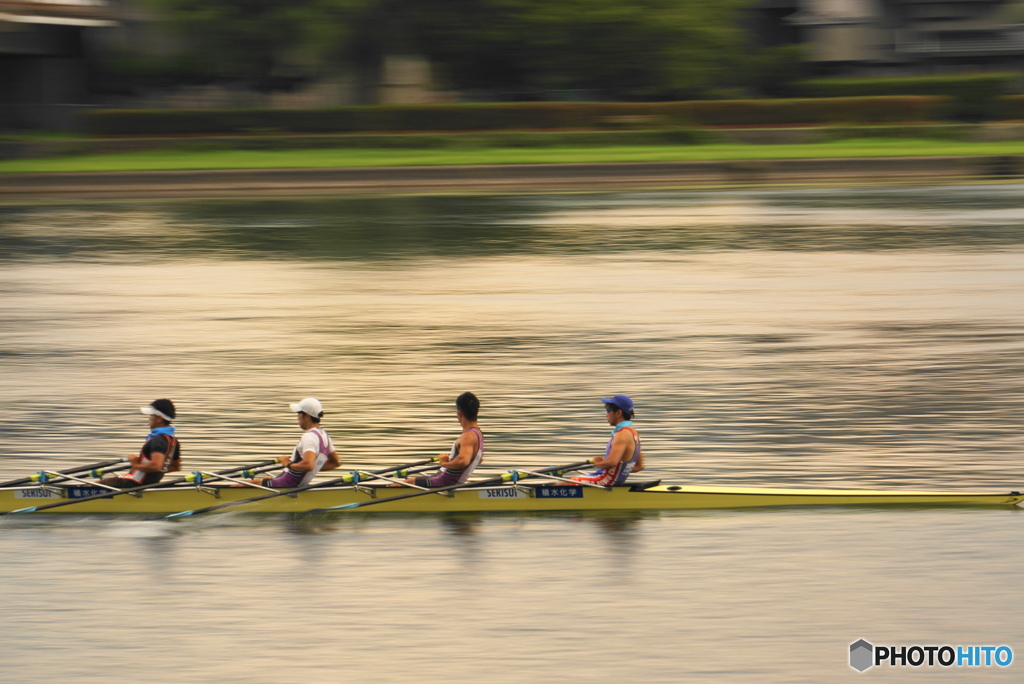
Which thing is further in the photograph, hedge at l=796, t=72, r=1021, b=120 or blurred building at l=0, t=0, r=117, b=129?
blurred building at l=0, t=0, r=117, b=129

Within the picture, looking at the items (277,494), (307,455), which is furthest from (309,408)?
(277,494)

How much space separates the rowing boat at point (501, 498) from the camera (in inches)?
489

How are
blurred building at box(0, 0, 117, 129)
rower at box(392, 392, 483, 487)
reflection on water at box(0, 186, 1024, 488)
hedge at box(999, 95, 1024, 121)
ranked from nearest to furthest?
rower at box(392, 392, 483, 487) < reflection on water at box(0, 186, 1024, 488) < hedge at box(999, 95, 1024, 121) < blurred building at box(0, 0, 117, 129)

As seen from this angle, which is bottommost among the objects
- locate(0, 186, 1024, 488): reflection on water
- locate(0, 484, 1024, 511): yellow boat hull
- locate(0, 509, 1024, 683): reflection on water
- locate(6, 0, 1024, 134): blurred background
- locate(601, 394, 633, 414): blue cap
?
locate(0, 509, 1024, 683): reflection on water

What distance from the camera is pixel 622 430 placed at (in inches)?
486

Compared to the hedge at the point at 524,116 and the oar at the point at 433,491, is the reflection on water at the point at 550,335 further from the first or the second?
the hedge at the point at 524,116

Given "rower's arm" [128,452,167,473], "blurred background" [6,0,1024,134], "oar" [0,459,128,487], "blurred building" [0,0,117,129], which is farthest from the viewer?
"blurred building" [0,0,117,129]

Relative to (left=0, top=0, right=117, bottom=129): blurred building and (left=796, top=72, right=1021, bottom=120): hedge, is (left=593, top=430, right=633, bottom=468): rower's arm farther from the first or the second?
(left=0, top=0, right=117, bottom=129): blurred building

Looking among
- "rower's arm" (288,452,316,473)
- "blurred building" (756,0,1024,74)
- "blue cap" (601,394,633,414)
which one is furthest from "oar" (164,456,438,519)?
"blurred building" (756,0,1024,74)

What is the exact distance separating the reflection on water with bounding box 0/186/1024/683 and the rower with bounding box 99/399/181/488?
0.38 m

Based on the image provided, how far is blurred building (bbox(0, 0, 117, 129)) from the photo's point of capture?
5709cm

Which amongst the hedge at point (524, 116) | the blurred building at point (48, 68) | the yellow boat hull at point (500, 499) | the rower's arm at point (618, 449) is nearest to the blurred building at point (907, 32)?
the hedge at point (524, 116)

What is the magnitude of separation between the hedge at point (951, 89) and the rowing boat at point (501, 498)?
4610 centimetres

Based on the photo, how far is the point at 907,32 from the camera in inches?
2798
